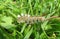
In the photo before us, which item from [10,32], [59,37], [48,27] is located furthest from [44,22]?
[10,32]

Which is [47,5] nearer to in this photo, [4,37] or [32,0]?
[32,0]

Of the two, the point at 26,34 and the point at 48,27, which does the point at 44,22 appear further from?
the point at 26,34

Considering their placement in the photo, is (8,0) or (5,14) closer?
(5,14)

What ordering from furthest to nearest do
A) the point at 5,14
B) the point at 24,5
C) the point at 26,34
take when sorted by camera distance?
the point at 24,5, the point at 5,14, the point at 26,34

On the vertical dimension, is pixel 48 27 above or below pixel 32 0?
below

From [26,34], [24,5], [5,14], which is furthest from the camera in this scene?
[24,5]

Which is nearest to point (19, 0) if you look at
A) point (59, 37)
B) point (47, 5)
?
point (47, 5)
